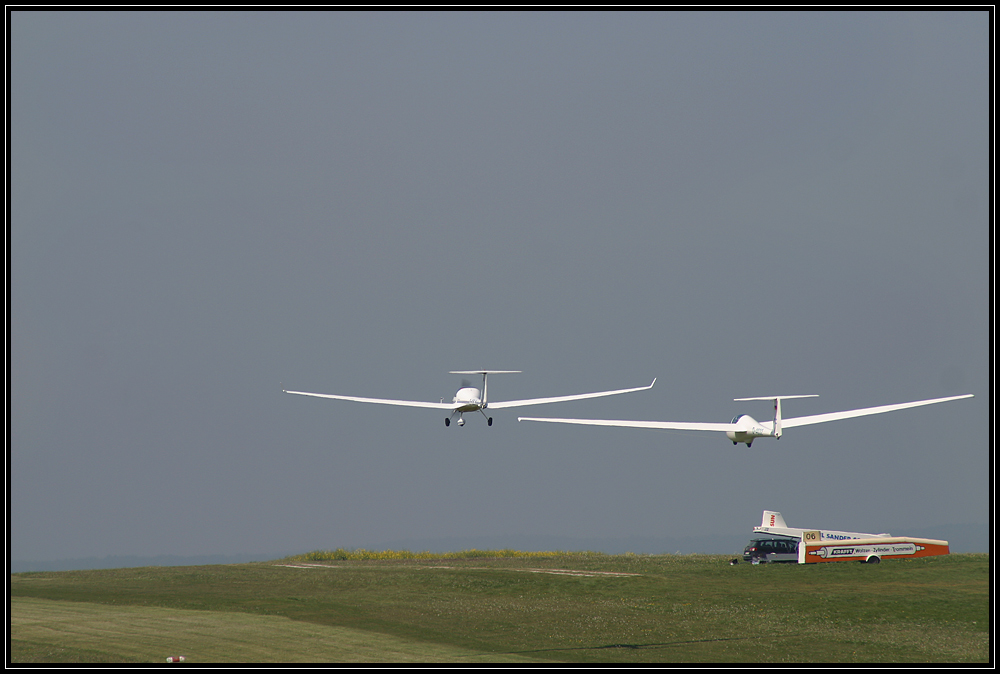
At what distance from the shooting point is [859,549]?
51156 mm

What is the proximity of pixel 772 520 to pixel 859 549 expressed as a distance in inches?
251

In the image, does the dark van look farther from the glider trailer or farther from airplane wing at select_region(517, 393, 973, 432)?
airplane wing at select_region(517, 393, 973, 432)

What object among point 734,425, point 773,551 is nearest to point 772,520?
point 773,551

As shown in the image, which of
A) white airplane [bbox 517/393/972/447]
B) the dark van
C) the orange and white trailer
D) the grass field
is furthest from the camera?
the dark van

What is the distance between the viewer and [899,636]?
34031 millimetres

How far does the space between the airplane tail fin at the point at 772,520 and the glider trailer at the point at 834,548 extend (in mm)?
4344

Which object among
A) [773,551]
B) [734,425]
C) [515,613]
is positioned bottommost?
[515,613]

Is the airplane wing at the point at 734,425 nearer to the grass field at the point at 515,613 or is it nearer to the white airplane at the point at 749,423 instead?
the white airplane at the point at 749,423

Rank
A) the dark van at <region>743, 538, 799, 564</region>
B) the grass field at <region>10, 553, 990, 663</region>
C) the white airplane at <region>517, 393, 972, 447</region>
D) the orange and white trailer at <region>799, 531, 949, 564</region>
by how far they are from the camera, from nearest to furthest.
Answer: the grass field at <region>10, 553, 990, 663</region> < the white airplane at <region>517, 393, 972, 447</region> < the orange and white trailer at <region>799, 531, 949, 564</region> < the dark van at <region>743, 538, 799, 564</region>

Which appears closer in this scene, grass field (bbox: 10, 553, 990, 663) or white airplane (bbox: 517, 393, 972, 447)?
grass field (bbox: 10, 553, 990, 663)

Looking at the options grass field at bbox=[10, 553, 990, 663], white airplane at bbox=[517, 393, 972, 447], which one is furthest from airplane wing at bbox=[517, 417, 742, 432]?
grass field at bbox=[10, 553, 990, 663]

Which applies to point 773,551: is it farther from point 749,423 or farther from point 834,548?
point 749,423

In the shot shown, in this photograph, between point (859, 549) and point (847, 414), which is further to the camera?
point (859, 549)

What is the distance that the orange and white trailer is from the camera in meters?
50.6
